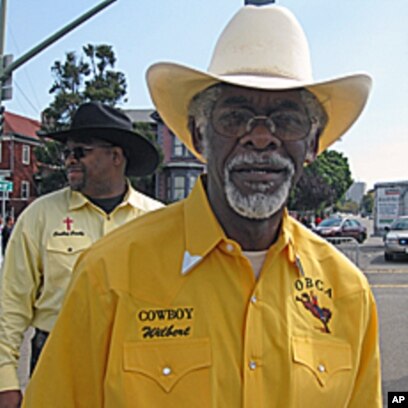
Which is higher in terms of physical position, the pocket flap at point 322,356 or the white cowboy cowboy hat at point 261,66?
the white cowboy cowboy hat at point 261,66

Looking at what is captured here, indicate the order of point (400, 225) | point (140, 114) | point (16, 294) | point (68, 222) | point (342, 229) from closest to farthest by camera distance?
point (16, 294), point (68, 222), point (400, 225), point (342, 229), point (140, 114)

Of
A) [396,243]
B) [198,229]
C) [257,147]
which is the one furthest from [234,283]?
[396,243]

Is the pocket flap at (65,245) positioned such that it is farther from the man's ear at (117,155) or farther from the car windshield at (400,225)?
the car windshield at (400,225)

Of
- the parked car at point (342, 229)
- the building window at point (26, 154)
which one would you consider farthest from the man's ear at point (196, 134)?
the building window at point (26, 154)

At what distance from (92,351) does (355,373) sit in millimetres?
921

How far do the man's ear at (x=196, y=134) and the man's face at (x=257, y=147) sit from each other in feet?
0.57

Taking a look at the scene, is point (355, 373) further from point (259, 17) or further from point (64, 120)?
point (64, 120)

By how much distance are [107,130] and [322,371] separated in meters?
2.09

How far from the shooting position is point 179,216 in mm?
1941

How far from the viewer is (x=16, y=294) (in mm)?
2807

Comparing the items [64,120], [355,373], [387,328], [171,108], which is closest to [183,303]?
[355,373]

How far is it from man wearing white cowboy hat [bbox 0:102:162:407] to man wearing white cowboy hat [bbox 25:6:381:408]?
1.04 m

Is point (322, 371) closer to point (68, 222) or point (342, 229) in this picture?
point (68, 222)

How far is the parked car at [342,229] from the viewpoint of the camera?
93.4ft
